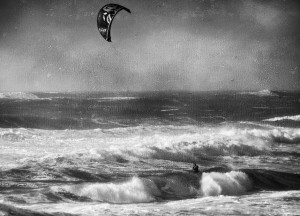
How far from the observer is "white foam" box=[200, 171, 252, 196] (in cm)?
2056

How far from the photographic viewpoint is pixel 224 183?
21.7m

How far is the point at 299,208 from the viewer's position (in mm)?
16781

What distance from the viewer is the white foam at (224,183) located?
20562mm

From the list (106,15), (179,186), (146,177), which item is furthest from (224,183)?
(106,15)

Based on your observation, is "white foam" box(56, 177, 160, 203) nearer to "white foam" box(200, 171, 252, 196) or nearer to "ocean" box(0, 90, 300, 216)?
"ocean" box(0, 90, 300, 216)

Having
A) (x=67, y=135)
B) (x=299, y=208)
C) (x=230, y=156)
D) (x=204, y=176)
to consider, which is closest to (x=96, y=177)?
(x=204, y=176)

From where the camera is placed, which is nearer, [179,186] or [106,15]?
[106,15]

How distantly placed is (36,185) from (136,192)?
380cm

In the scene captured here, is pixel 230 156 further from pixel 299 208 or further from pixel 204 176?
pixel 299 208

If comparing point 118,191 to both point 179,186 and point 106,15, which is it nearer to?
point 179,186

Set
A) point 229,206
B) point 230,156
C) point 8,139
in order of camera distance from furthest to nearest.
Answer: point 8,139, point 230,156, point 229,206

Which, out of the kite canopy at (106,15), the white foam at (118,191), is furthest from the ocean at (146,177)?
the kite canopy at (106,15)

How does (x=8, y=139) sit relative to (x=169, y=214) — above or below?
above

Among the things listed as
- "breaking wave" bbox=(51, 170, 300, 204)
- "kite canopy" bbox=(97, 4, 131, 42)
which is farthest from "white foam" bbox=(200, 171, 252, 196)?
"kite canopy" bbox=(97, 4, 131, 42)
